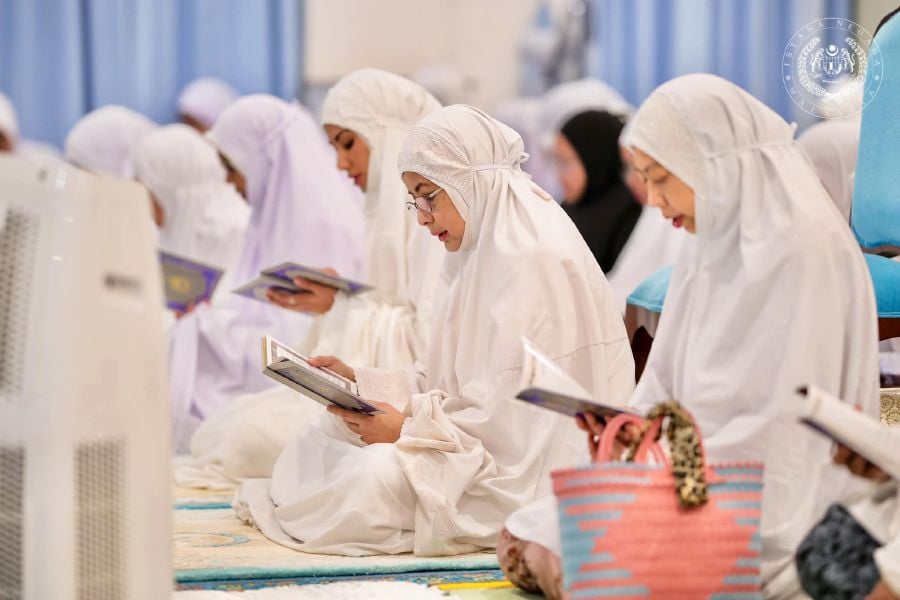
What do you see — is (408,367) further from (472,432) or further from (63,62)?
(63,62)

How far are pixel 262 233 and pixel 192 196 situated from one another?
0.92 metres

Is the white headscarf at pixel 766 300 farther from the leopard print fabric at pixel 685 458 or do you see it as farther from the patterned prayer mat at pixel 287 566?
the patterned prayer mat at pixel 287 566

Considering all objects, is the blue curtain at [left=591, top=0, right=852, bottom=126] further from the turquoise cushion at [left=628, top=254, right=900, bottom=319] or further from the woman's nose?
the woman's nose

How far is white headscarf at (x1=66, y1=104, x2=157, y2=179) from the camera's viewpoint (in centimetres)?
736

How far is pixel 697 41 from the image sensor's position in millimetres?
7578

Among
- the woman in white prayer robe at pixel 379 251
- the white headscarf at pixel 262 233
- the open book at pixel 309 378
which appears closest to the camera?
the open book at pixel 309 378

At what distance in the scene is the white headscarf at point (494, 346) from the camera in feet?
10.2

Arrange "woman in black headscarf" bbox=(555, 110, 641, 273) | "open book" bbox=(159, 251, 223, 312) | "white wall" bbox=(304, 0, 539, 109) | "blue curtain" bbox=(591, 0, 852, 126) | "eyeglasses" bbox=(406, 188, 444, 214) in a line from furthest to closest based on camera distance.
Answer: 1. "white wall" bbox=(304, 0, 539, 109)
2. "blue curtain" bbox=(591, 0, 852, 126)
3. "woman in black headscarf" bbox=(555, 110, 641, 273)
4. "open book" bbox=(159, 251, 223, 312)
5. "eyeglasses" bbox=(406, 188, 444, 214)

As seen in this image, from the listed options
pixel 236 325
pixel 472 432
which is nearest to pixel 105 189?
pixel 472 432

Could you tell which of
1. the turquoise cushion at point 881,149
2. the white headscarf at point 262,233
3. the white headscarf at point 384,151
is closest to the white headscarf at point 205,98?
the white headscarf at point 262,233

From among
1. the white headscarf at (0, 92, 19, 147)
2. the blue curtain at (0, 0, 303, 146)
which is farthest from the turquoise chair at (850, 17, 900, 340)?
the blue curtain at (0, 0, 303, 146)

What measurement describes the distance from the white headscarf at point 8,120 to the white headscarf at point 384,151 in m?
2.99

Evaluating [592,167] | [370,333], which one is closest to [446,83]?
[592,167]

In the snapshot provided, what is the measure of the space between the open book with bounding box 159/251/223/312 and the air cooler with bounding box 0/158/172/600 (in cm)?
277
